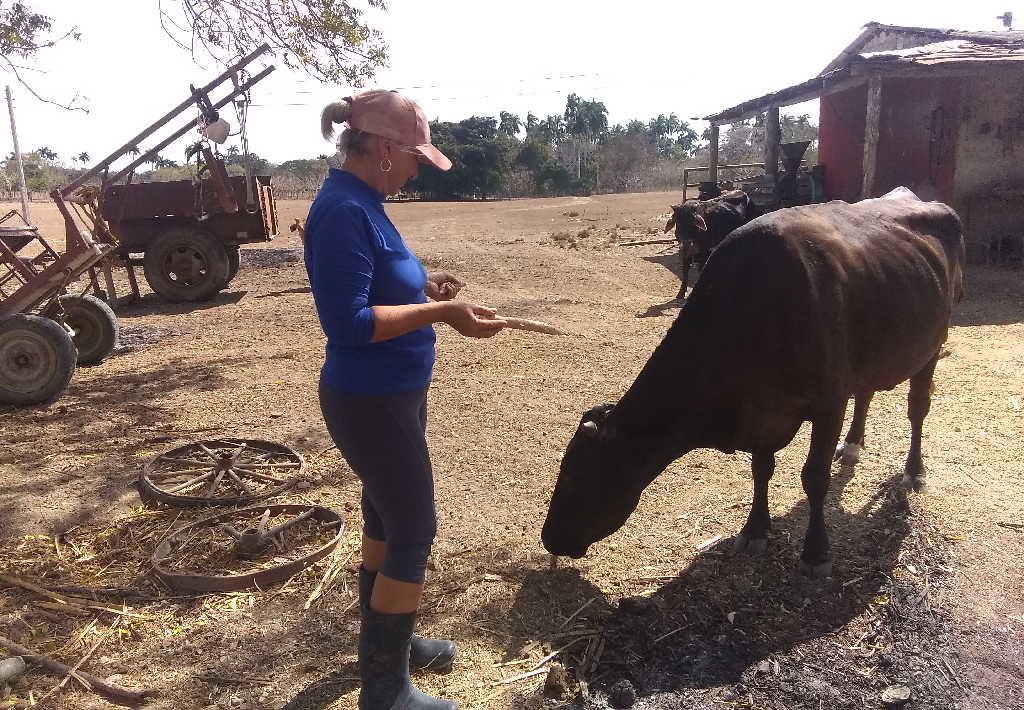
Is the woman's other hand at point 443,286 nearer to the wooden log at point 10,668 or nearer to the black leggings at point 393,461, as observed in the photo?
the black leggings at point 393,461

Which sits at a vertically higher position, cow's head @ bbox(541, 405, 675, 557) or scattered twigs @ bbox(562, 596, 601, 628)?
cow's head @ bbox(541, 405, 675, 557)

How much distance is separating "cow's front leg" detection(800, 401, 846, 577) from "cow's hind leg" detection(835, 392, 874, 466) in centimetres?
147

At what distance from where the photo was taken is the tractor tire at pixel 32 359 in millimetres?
6578

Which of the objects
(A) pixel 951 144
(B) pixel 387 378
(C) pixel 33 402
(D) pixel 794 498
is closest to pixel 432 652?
(B) pixel 387 378

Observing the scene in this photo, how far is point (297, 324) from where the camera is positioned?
10.2 m

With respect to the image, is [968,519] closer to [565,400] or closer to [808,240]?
[808,240]

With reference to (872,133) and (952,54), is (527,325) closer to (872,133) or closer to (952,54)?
(872,133)

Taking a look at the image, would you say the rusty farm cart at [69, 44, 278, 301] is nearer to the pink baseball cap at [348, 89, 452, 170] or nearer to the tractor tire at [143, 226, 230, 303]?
the tractor tire at [143, 226, 230, 303]

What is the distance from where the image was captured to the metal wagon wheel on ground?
826 cm

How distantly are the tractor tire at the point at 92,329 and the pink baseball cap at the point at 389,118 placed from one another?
722 cm

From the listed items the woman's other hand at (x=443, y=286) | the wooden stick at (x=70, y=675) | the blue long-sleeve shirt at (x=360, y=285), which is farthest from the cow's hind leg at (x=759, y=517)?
the wooden stick at (x=70, y=675)

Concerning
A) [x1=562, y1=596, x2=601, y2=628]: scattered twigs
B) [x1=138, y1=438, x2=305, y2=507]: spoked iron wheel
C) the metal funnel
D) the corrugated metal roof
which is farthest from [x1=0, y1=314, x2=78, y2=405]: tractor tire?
the metal funnel

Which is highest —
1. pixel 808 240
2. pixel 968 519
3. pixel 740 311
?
pixel 808 240

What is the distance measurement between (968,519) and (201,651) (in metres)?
4.01
